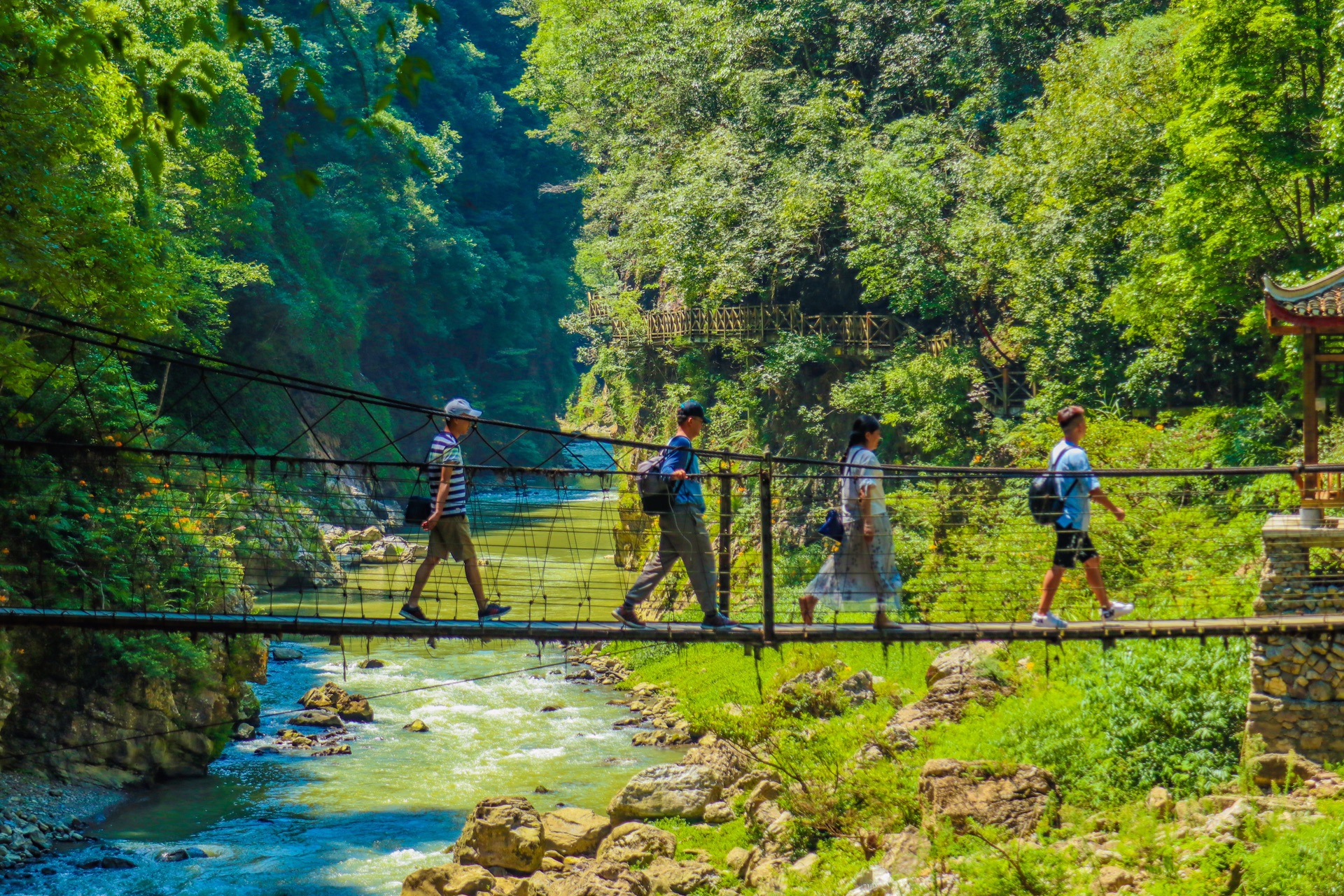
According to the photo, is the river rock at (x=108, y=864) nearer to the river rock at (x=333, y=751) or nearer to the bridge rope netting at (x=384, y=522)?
the bridge rope netting at (x=384, y=522)

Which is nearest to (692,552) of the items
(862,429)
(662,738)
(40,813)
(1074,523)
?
(862,429)

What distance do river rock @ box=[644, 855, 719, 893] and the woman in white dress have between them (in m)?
3.19

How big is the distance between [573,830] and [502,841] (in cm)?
73

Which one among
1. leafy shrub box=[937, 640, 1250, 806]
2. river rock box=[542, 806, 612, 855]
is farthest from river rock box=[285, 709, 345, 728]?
leafy shrub box=[937, 640, 1250, 806]

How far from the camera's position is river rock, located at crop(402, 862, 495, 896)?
8234 mm

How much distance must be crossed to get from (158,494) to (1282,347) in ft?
40.0

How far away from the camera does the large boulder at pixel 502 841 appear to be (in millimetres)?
8734

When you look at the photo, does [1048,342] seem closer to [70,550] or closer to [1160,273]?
[1160,273]

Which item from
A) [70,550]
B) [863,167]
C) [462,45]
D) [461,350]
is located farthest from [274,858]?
[462,45]

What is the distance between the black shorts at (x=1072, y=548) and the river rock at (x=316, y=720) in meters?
9.38

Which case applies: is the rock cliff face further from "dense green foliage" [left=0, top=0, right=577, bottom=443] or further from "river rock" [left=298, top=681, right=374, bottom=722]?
"dense green foliage" [left=0, top=0, right=577, bottom=443]

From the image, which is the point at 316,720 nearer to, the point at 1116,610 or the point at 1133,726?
the point at 1133,726

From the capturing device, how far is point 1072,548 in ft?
18.5

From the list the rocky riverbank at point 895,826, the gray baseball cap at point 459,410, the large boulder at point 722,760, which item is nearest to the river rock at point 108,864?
the rocky riverbank at point 895,826
